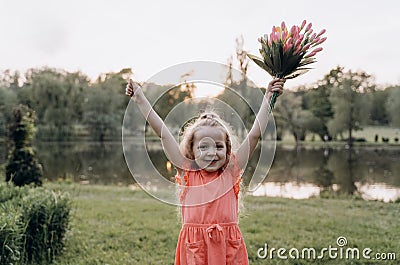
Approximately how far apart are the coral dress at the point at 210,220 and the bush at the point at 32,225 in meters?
2.03

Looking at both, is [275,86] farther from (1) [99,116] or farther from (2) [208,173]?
(1) [99,116]

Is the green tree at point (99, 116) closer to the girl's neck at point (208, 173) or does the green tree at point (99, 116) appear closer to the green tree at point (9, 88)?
the green tree at point (9, 88)

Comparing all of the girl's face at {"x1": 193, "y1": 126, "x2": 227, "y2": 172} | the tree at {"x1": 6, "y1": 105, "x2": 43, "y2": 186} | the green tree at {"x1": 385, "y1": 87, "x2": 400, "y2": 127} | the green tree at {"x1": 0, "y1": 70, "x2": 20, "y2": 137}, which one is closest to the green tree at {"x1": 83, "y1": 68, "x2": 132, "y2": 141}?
the green tree at {"x1": 0, "y1": 70, "x2": 20, "y2": 137}

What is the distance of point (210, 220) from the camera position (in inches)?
85.8

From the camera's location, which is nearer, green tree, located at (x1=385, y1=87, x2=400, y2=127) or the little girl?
the little girl

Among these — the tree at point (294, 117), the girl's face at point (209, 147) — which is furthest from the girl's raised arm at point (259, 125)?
the tree at point (294, 117)

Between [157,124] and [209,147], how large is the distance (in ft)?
0.95

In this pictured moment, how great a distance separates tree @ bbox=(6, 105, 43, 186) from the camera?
27.9 feet

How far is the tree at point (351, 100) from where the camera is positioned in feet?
96.5

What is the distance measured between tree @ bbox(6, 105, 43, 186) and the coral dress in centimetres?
698

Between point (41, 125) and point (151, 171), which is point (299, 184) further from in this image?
point (41, 125)

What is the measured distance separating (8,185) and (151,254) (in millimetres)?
2001

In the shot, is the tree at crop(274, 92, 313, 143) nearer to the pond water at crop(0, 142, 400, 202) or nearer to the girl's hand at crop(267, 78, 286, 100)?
the pond water at crop(0, 142, 400, 202)

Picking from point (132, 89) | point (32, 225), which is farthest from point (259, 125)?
point (32, 225)
